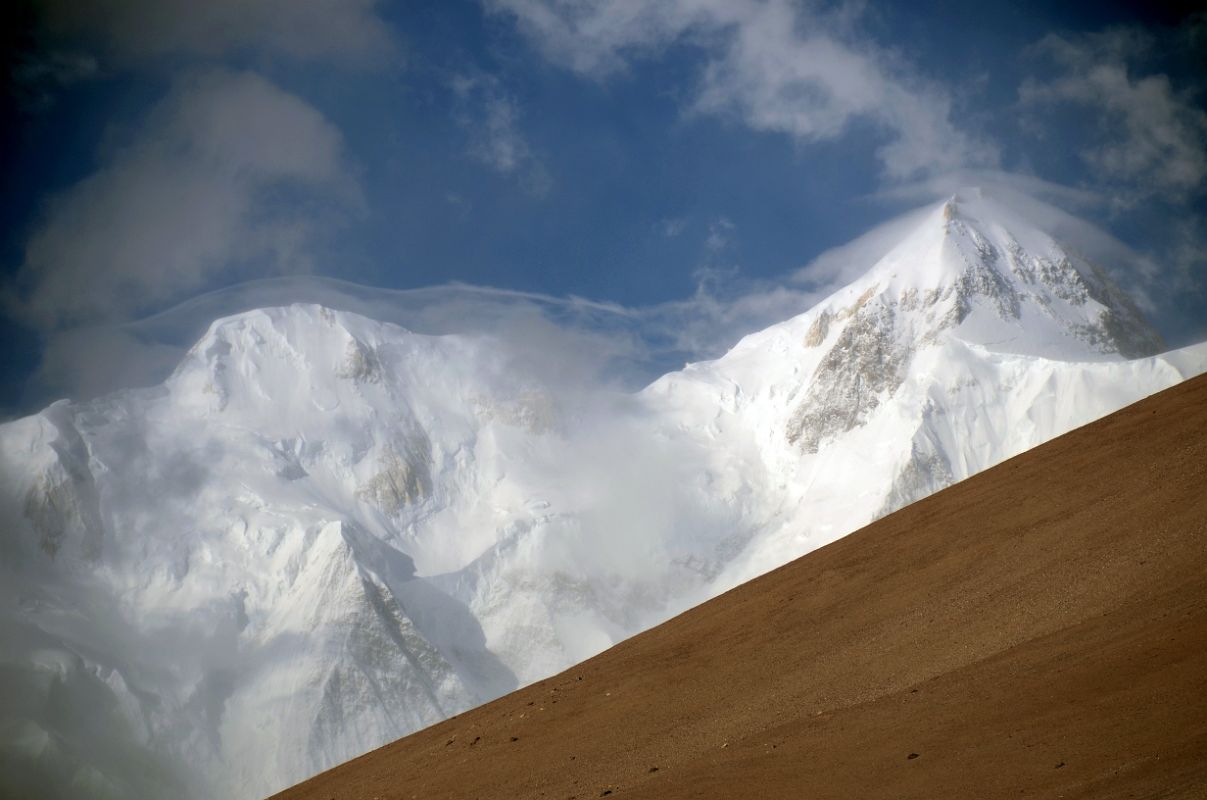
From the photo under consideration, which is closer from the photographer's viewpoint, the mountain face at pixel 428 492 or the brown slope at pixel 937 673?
the brown slope at pixel 937 673

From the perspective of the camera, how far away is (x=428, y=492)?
15025 cm

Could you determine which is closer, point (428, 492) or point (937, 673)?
point (937, 673)

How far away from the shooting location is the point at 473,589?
137625mm

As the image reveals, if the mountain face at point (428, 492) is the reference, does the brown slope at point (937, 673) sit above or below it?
below

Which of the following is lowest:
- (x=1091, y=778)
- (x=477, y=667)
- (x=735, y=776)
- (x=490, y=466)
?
(x=1091, y=778)

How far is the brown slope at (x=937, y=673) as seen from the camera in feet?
42.8

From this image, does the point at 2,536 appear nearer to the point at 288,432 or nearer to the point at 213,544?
the point at 213,544

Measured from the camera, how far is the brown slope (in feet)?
→ 42.8

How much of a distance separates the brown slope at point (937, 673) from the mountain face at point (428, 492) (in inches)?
2662

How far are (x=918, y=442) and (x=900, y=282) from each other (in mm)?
31239

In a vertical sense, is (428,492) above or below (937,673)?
above

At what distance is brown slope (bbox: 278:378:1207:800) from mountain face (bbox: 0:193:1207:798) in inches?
2662

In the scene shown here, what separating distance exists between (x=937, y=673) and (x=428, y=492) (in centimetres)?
13680

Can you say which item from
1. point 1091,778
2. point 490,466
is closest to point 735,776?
point 1091,778
